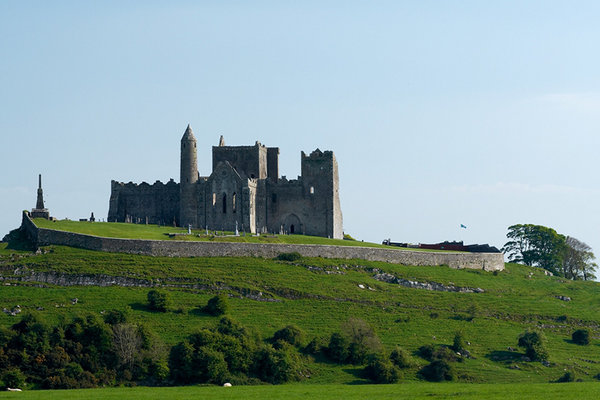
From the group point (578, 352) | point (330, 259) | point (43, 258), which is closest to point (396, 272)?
point (330, 259)

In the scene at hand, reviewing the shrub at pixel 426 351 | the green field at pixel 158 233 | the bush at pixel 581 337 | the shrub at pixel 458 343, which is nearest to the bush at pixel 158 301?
the green field at pixel 158 233

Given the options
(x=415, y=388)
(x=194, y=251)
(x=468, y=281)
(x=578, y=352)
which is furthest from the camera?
(x=468, y=281)

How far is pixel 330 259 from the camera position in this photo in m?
106

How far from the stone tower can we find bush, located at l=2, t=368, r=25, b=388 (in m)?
50.5

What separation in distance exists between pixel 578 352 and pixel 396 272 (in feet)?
72.9

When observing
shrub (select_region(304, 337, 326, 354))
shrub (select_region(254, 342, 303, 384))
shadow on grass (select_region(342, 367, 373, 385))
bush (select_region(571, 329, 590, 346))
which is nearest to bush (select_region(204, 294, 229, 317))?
shrub (select_region(304, 337, 326, 354))

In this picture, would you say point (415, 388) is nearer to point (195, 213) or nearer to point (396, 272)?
point (396, 272)

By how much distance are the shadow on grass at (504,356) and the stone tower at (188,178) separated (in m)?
45.7

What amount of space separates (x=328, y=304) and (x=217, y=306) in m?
11.2

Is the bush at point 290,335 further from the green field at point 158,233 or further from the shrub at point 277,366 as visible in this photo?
the green field at point 158,233

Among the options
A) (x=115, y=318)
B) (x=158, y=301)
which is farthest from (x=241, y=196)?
(x=115, y=318)

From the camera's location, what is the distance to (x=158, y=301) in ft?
280

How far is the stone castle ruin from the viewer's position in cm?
12012

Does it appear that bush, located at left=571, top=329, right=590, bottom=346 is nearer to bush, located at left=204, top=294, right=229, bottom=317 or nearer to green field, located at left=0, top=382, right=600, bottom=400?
green field, located at left=0, top=382, right=600, bottom=400
